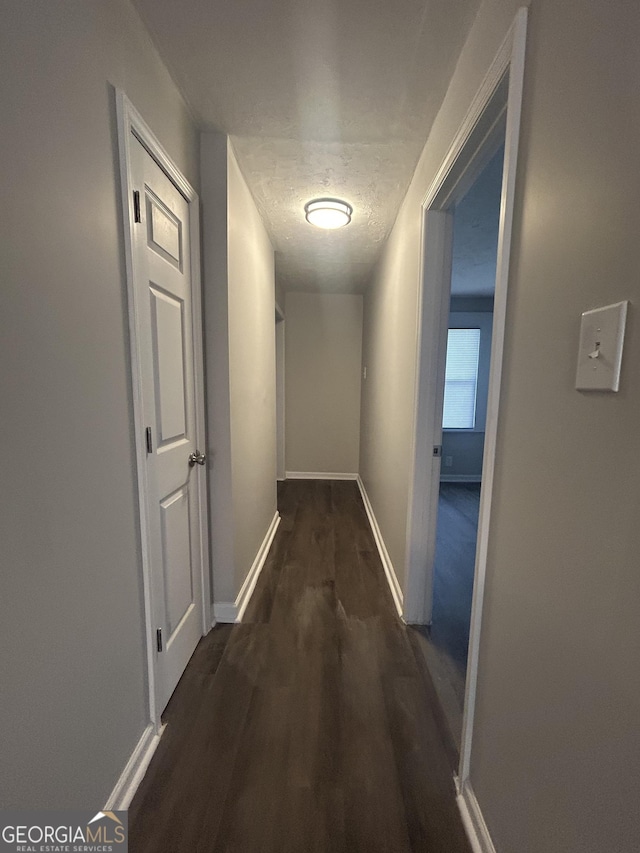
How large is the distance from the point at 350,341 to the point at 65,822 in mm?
4553

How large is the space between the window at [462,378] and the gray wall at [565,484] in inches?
162

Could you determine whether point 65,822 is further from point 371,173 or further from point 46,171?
point 371,173

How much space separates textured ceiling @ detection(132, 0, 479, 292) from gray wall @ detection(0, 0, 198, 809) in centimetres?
23

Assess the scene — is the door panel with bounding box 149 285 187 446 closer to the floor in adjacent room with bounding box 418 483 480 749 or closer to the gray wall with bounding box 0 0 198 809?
the gray wall with bounding box 0 0 198 809

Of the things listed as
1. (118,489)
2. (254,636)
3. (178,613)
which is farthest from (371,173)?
(254,636)

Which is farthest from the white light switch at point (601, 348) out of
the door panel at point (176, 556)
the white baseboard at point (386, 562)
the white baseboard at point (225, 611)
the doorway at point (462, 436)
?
the white baseboard at point (225, 611)

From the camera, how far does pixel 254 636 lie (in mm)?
1881

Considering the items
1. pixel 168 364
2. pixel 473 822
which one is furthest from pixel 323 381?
pixel 473 822

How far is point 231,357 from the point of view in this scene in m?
1.84

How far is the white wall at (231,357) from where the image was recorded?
5.66 feet

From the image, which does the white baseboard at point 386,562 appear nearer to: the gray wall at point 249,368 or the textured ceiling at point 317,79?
the gray wall at point 249,368

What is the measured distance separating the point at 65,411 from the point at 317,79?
1490mm

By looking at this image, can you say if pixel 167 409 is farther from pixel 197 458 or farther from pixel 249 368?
pixel 249 368

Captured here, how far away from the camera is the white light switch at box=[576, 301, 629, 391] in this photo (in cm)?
58
